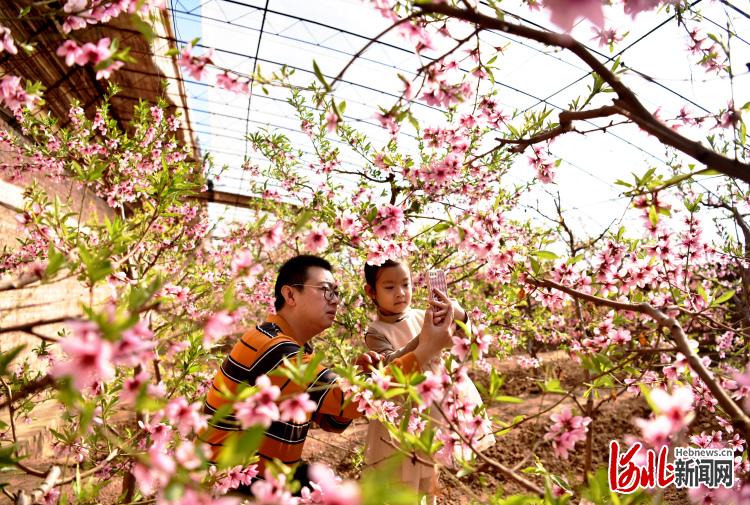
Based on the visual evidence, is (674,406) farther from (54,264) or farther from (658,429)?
(54,264)

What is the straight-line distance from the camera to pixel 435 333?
6.39 ft

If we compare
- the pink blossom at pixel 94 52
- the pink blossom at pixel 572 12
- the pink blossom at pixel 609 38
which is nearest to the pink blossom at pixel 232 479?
the pink blossom at pixel 94 52

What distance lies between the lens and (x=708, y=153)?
114 centimetres

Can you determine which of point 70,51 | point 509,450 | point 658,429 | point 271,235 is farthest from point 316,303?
point 509,450

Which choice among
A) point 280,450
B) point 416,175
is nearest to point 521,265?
point 416,175

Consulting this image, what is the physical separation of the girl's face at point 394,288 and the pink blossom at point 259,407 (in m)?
1.71

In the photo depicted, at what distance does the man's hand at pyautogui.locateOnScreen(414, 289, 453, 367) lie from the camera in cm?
190

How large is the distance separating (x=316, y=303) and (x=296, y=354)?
1.46 feet

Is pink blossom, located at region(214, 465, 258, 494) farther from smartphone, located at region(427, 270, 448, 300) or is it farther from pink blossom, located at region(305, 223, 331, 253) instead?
smartphone, located at region(427, 270, 448, 300)

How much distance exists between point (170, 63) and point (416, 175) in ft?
30.7

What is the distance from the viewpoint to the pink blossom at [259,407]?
109cm

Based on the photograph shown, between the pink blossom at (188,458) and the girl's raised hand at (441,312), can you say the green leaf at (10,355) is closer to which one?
the pink blossom at (188,458)

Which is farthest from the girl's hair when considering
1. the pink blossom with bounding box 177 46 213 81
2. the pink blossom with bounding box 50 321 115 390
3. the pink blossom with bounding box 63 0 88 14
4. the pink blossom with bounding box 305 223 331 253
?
the pink blossom with bounding box 50 321 115 390

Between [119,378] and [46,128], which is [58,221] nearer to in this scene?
[119,378]
